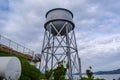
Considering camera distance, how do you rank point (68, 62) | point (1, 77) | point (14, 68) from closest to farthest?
point (1, 77) < point (14, 68) < point (68, 62)

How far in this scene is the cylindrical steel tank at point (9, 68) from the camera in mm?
15992

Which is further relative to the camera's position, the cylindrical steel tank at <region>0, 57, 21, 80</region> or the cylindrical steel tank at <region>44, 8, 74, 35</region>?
the cylindrical steel tank at <region>44, 8, 74, 35</region>

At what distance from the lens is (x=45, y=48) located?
30.4m

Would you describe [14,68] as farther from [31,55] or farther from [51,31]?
[31,55]

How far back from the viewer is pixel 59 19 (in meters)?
29.8

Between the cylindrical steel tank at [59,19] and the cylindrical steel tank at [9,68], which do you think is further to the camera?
the cylindrical steel tank at [59,19]

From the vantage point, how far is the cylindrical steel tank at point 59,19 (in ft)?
98.1

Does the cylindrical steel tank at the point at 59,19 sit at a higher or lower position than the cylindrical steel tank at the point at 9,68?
higher

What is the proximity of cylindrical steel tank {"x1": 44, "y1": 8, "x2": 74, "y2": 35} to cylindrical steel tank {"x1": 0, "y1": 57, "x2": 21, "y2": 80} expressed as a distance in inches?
523

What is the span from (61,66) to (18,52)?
699cm

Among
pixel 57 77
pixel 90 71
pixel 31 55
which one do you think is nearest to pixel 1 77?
pixel 57 77

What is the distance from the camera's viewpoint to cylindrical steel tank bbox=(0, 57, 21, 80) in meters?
16.0

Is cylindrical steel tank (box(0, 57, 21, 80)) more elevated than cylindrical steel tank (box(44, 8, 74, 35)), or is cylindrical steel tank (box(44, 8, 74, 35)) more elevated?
cylindrical steel tank (box(44, 8, 74, 35))

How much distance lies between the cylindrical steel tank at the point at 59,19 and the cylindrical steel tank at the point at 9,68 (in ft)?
43.6
